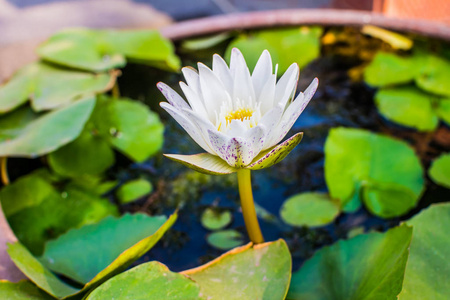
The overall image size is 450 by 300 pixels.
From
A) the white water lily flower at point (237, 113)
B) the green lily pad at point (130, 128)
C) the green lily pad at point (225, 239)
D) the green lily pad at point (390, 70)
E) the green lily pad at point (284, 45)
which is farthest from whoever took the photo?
the green lily pad at point (284, 45)

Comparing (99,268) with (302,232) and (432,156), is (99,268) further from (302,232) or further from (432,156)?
(432,156)

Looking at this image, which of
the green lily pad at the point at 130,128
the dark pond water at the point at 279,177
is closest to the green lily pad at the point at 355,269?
the dark pond water at the point at 279,177

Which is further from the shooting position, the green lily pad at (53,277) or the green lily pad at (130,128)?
the green lily pad at (130,128)

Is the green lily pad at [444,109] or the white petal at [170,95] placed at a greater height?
the white petal at [170,95]

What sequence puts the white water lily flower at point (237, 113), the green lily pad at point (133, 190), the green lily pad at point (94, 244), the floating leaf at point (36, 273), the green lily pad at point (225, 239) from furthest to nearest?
the green lily pad at point (133, 190) < the green lily pad at point (225, 239) < the green lily pad at point (94, 244) < the floating leaf at point (36, 273) < the white water lily flower at point (237, 113)

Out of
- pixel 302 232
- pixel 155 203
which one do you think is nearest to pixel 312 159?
pixel 302 232

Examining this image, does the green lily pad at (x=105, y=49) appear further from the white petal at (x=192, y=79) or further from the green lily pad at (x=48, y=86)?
the white petal at (x=192, y=79)

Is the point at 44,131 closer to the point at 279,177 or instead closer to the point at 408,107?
the point at 279,177
